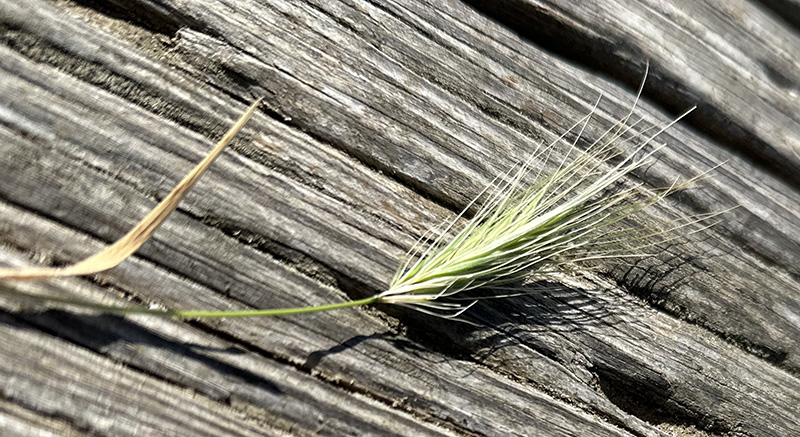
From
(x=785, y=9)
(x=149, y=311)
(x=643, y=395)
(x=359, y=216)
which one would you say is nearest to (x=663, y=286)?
(x=643, y=395)

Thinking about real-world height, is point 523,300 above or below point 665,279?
below

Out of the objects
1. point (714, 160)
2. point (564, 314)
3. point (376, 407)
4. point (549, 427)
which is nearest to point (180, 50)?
point (376, 407)

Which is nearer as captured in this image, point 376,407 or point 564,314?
point 376,407

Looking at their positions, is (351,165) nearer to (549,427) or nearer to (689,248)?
(549,427)

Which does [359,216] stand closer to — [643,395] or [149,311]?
[149,311]

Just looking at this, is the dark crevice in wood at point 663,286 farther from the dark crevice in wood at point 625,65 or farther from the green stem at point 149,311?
the green stem at point 149,311

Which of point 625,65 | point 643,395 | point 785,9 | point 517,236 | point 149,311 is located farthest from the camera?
point 785,9

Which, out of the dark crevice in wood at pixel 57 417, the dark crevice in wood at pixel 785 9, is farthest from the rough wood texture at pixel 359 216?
the dark crevice in wood at pixel 785 9
